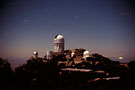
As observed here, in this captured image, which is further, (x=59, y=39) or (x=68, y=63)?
(x=59, y=39)

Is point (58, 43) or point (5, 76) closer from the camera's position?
point (5, 76)

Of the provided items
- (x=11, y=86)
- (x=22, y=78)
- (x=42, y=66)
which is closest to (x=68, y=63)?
(x=42, y=66)

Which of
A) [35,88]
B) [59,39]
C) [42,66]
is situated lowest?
[35,88]

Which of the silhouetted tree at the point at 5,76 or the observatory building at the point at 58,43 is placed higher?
the observatory building at the point at 58,43

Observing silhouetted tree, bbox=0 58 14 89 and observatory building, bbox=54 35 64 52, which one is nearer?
silhouetted tree, bbox=0 58 14 89

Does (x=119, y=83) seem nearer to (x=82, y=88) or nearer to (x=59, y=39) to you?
(x=82, y=88)

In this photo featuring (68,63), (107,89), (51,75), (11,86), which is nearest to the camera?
(107,89)

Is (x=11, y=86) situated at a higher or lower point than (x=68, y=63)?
lower

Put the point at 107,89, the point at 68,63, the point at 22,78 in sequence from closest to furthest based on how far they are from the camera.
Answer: the point at 107,89 < the point at 22,78 < the point at 68,63

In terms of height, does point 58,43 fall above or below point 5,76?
→ above

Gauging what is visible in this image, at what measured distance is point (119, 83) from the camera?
1864cm

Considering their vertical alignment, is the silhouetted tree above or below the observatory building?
below

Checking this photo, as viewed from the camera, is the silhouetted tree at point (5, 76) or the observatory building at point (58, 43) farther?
the observatory building at point (58, 43)

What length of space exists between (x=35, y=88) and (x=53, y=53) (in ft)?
77.0
